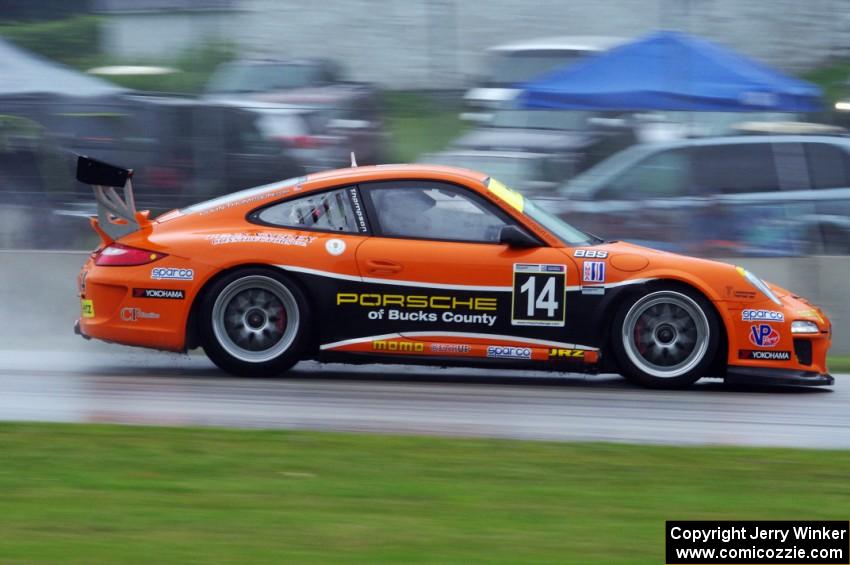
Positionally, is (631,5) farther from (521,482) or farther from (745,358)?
(521,482)

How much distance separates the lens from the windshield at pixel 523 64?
1305 cm

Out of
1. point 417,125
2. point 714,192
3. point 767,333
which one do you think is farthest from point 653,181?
point 767,333

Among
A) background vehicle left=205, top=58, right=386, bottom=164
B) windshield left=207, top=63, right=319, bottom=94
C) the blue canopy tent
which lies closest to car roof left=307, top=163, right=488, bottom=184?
background vehicle left=205, top=58, right=386, bottom=164

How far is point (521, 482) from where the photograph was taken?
547cm

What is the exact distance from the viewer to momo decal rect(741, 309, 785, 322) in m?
8.13

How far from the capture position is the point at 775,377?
815cm

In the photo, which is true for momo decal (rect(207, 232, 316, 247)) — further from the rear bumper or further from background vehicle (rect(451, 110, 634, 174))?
background vehicle (rect(451, 110, 634, 174))

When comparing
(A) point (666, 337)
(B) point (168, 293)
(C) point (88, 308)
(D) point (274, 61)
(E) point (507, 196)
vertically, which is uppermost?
(D) point (274, 61)

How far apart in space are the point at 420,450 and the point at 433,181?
2.77m

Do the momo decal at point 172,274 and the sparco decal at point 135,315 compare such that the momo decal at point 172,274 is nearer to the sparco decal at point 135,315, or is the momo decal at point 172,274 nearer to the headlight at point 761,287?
the sparco decal at point 135,315

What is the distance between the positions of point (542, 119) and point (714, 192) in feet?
5.80

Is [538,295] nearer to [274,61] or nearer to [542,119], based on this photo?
[542,119]

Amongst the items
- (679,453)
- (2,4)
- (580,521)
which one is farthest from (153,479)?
(2,4)

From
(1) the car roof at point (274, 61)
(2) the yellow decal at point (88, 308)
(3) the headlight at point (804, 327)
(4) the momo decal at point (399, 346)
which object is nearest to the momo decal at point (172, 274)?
(2) the yellow decal at point (88, 308)
